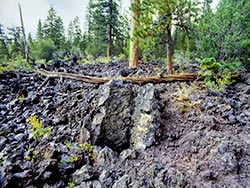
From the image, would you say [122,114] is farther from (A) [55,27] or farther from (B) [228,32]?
(A) [55,27]

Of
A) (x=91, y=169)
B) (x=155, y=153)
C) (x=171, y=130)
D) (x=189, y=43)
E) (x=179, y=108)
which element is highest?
(x=189, y=43)

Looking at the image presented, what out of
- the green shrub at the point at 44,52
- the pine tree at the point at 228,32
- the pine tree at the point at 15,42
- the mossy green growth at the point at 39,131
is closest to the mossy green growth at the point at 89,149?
the mossy green growth at the point at 39,131

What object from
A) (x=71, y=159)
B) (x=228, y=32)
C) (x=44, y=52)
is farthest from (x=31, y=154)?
(x=44, y=52)

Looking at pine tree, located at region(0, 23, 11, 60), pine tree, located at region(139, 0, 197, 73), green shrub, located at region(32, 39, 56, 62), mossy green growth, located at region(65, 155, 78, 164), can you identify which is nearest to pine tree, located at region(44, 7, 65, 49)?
green shrub, located at region(32, 39, 56, 62)

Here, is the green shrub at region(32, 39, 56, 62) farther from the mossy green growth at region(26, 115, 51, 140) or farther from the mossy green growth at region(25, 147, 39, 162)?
the mossy green growth at region(25, 147, 39, 162)

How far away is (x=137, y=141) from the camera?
12.3ft

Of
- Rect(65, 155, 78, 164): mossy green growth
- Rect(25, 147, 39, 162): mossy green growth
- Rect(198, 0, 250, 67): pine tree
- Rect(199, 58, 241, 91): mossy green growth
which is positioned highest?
Rect(198, 0, 250, 67): pine tree

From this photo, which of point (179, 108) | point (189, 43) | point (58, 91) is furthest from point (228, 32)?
point (58, 91)

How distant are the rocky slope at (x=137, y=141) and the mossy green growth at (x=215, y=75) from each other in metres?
0.20

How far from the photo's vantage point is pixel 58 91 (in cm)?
683

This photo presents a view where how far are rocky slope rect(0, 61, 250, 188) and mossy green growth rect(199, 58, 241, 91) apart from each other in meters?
0.20

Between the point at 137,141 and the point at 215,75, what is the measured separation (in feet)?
8.75

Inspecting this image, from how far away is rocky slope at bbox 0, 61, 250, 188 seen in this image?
2934mm

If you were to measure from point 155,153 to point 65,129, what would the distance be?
224 cm
